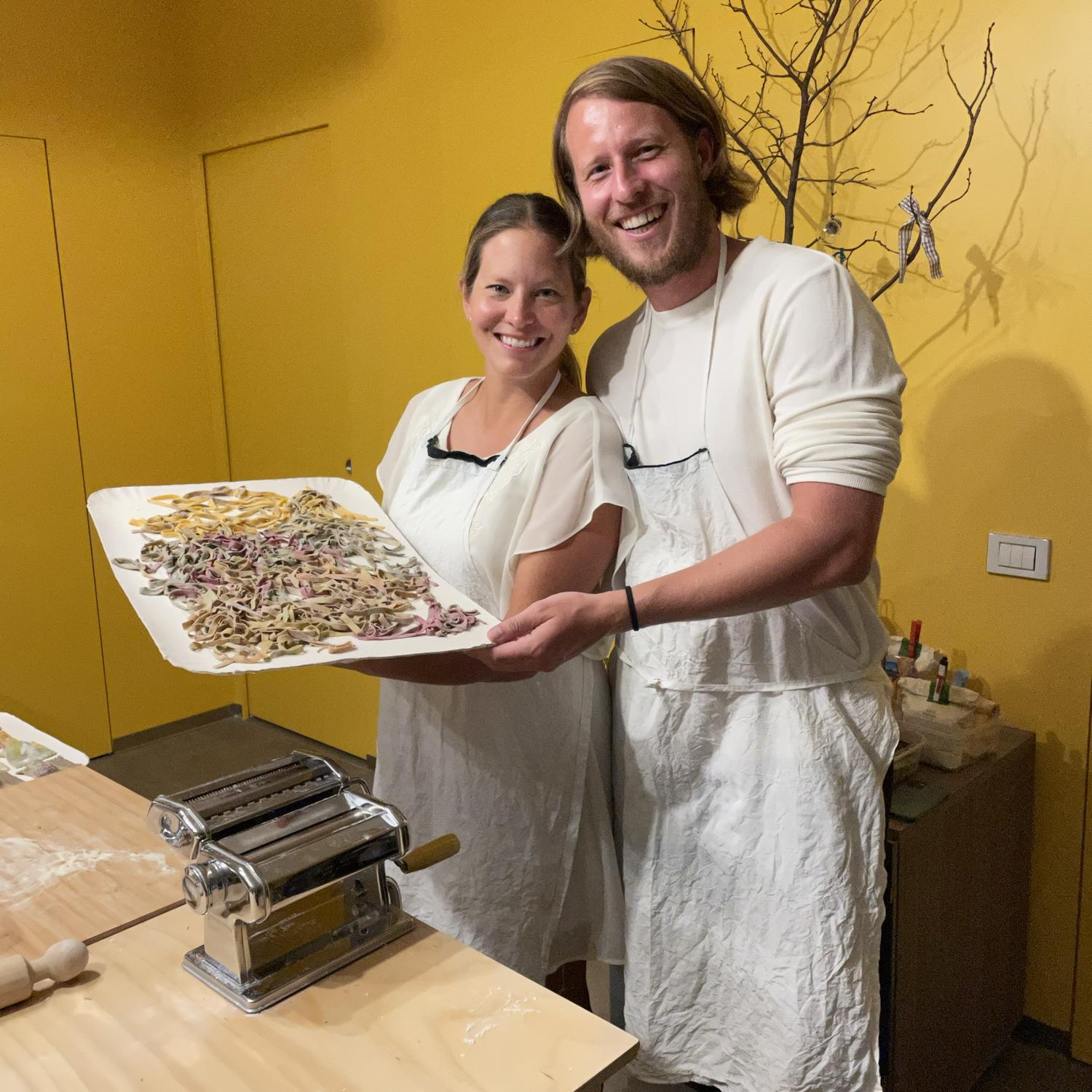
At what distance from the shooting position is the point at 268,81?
→ 148 inches

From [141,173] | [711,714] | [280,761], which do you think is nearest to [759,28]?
[711,714]

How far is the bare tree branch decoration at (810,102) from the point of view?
2104 millimetres

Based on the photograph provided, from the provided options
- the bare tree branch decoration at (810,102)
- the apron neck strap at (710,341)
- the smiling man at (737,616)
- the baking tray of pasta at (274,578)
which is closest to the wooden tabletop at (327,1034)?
the baking tray of pasta at (274,578)

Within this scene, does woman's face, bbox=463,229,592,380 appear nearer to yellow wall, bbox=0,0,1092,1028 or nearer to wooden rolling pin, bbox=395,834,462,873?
wooden rolling pin, bbox=395,834,462,873

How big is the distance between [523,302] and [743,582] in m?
0.56

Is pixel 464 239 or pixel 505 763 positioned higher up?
pixel 464 239

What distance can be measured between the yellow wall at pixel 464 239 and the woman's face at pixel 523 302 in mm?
1027

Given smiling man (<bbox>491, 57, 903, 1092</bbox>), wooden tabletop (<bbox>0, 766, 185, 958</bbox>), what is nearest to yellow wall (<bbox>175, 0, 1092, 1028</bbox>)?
smiling man (<bbox>491, 57, 903, 1092</bbox>)

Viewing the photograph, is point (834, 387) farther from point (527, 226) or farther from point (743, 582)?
point (527, 226)

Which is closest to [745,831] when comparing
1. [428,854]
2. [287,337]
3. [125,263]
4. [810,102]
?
[428,854]

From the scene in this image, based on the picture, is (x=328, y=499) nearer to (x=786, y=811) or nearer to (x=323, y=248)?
(x=786, y=811)

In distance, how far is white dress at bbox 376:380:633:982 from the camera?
155cm

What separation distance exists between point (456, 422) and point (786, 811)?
2.69 feet

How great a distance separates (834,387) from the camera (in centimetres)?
130
